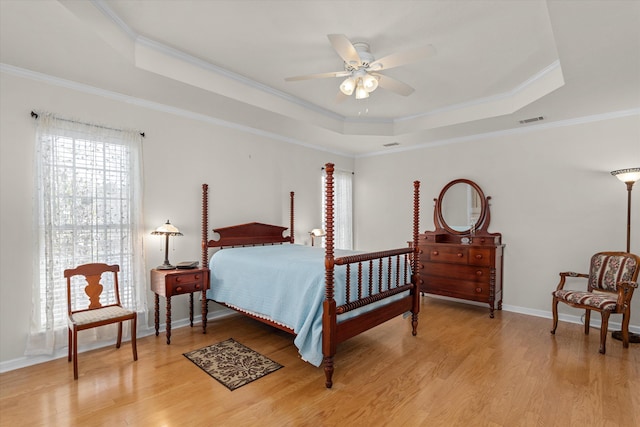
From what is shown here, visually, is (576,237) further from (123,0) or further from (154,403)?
(123,0)

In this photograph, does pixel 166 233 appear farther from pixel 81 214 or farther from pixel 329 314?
pixel 329 314

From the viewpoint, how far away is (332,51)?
291 centimetres

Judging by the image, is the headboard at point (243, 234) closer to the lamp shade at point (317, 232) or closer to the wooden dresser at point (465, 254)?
the lamp shade at point (317, 232)

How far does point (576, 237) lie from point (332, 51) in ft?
12.8

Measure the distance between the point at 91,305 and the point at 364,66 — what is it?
3.31m

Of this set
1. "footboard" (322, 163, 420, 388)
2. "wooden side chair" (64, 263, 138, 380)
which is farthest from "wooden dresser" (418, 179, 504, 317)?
"wooden side chair" (64, 263, 138, 380)

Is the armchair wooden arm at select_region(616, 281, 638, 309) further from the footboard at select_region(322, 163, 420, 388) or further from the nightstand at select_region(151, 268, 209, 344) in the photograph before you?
the nightstand at select_region(151, 268, 209, 344)

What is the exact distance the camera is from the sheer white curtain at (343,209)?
628 centimetres

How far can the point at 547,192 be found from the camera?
175 inches

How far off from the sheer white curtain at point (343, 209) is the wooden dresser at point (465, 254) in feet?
5.48

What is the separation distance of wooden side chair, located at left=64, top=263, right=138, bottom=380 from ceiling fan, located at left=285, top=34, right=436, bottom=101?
2556 millimetres

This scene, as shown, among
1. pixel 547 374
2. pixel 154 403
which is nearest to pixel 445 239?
pixel 547 374

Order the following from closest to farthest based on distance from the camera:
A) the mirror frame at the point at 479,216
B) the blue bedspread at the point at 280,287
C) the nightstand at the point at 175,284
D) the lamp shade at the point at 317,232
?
the blue bedspread at the point at 280,287 < the nightstand at the point at 175,284 < the mirror frame at the point at 479,216 < the lamp shade at the point at 317,232

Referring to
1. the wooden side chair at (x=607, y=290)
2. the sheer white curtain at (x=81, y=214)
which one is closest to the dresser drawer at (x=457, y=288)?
the wooden side chair at (x=607, y=290)
